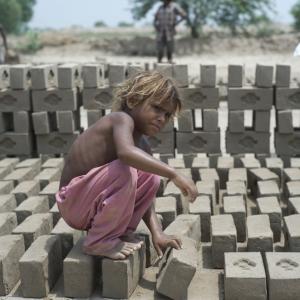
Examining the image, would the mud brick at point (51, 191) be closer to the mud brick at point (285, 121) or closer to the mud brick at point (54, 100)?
the mud brick at point (54, 100)

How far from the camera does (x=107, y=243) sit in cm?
288

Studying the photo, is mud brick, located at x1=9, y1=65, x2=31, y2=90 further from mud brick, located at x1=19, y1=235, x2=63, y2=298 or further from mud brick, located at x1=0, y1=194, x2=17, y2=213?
mud brick, located at x1=19, y1=235, x2=63, y2=298

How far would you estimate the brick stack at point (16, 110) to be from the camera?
5703 mm

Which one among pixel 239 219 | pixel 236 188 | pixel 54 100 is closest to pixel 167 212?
pixel 239 219

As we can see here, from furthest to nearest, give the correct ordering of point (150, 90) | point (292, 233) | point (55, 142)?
point (55, 142)
point (292, 233)
point (150, 90)

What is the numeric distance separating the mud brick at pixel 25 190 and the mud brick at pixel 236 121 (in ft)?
7.23

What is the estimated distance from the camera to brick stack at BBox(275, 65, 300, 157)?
557 cm

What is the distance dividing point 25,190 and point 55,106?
161 cm

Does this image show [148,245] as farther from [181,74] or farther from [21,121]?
[21,121]

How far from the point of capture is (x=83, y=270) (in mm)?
2885

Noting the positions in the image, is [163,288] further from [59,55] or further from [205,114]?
[59,55]

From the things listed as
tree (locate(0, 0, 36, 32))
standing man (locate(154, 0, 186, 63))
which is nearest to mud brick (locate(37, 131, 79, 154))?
standing man (locate(154, 0, 186, 63))

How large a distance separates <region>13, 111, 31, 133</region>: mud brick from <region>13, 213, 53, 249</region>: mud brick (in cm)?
225

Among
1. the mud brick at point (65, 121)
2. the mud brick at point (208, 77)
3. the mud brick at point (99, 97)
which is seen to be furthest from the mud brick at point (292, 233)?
the mud brick at point (65, 121)
